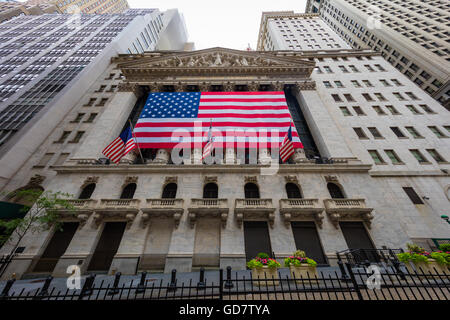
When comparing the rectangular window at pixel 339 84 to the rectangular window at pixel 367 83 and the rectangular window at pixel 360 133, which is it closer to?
the rectangular window at pixel 367 83

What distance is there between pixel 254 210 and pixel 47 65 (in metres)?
50.0

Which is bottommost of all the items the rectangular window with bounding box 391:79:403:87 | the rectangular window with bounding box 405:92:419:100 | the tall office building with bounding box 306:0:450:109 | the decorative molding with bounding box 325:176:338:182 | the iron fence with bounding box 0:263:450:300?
the iron fence with bounding box 0:263:450:300

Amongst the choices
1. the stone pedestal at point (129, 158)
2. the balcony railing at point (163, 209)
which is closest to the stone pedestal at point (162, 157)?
the stone pedestal at point (129, 158)

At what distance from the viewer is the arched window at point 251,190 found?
59.8 ft

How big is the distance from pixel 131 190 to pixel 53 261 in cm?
782

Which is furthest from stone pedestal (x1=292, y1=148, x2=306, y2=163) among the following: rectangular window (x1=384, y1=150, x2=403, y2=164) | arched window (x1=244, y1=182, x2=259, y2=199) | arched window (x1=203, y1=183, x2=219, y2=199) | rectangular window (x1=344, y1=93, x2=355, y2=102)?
rectangular window (x1=344, y1=93, x2=355, y2=102)

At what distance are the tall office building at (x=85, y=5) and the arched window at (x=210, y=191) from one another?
4369 inches

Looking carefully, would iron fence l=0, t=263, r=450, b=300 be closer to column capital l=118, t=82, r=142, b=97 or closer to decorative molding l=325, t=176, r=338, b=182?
decorative molding l=325, t=176, r=338, b=182

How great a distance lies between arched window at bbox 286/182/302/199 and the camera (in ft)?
59.3

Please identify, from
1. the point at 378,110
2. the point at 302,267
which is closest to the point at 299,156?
the point at 302,267

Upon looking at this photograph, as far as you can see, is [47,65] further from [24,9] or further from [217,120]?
[24,9]

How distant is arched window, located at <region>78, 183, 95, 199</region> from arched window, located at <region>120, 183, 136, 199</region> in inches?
131

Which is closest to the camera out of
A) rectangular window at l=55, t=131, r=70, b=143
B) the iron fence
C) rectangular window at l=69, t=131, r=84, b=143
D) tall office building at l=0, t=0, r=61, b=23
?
the iron fence
